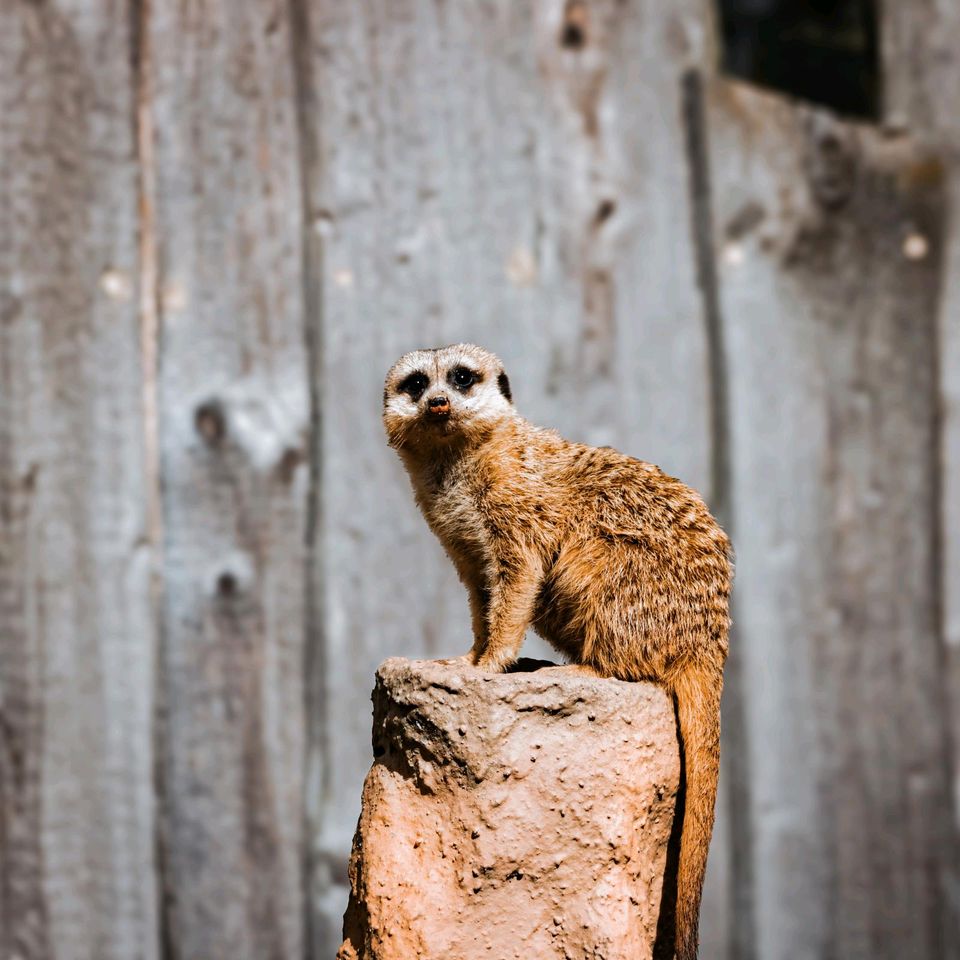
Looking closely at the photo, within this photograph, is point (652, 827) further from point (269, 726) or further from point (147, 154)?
point (147, 154)

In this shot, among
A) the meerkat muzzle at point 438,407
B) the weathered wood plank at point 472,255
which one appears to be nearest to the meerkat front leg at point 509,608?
the meerkat muzzle at point 438,407

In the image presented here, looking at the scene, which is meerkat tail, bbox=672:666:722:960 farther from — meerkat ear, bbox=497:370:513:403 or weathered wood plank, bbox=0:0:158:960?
weathered wood plank, bbox=0:0:158:960

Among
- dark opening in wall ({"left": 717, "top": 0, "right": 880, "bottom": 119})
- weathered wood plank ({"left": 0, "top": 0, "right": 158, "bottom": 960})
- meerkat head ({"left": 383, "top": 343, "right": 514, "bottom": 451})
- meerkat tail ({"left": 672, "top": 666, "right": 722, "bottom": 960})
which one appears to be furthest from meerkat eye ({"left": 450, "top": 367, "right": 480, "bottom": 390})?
dark opening in wall ({"left": 717, "top": 0, "right": 880, "bottom": 119})

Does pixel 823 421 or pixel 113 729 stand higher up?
pixel 823 421

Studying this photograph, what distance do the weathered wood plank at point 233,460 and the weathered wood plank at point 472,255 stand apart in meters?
0.08

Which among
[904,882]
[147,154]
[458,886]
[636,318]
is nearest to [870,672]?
[904,882]

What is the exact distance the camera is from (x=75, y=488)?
2.62 m

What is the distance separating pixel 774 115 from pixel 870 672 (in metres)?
1.32

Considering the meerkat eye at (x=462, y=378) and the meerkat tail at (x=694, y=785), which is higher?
the meerkat eye at (x=462, y=378)

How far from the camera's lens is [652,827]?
1.70 m

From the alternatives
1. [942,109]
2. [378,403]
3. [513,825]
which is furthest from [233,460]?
[942,109]

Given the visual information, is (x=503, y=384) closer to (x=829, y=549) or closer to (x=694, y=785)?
(x=694, y=785)

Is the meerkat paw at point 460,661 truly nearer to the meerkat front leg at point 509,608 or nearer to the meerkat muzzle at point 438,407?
the meerkat front leg at point 509,608

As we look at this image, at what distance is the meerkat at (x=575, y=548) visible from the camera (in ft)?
5.68
